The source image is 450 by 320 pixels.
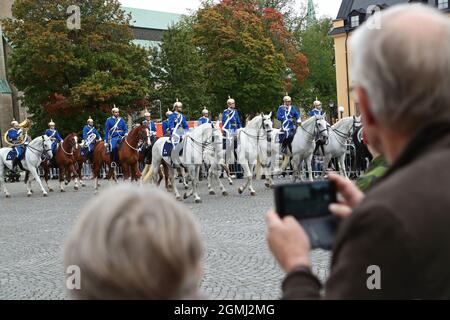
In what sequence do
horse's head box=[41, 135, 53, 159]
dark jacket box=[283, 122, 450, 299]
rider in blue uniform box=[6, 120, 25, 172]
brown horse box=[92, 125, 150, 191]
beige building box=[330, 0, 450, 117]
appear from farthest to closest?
beige building box=[330, 0, 450, 117]
rider in blue uniform box=[6, 120, 25, 172]
horse's head box=[41, 135, 53, 159]
brown horse box=[92, 125, 150, 191]
dark jacket box=[283, 122, 450, 299]

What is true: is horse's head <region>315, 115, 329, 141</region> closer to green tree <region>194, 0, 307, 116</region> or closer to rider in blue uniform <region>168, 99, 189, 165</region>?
rider in blue uniform <region>168, 99, 189, 165</region>

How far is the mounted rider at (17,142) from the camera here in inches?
885

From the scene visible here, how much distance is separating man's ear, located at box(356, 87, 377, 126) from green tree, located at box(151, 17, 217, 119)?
146 feet

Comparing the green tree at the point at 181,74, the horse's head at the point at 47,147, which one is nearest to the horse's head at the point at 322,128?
the horse's head at the point at 47,147

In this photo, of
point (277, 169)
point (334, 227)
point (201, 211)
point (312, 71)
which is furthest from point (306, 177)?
point (312, 71)

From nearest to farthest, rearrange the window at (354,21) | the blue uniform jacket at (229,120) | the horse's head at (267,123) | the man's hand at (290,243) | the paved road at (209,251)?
the man's hand at (290,243) → the paved road at (209,251) → the horse's head at (267,123) → the blue uniform jacket at (229,120) → the window at (354,21)

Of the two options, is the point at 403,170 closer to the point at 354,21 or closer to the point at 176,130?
the point at 176,130

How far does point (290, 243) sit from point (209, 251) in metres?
7.36

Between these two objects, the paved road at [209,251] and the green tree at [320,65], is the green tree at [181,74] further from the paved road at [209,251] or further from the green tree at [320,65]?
the paved road at [209,251]

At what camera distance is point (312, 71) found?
64.6 m

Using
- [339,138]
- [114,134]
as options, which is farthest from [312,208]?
[114,134]

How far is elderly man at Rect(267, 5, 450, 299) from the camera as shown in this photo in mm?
1479

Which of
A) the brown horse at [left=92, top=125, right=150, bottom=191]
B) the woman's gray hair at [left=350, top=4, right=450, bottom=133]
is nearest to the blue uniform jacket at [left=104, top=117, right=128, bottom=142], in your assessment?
the brown horse at [left=92, top=125, right=150, bottom=191]

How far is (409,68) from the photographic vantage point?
5.15 ft
